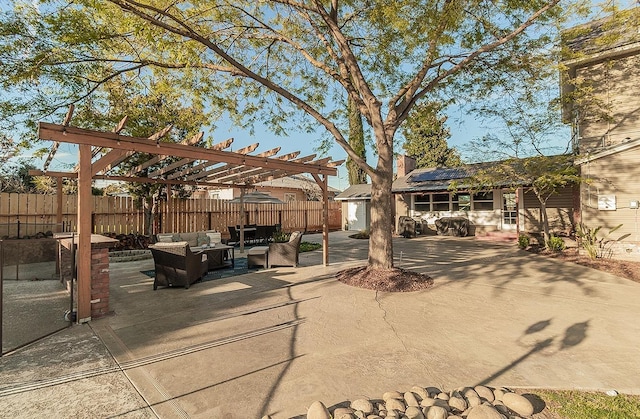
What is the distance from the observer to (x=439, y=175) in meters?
17.8

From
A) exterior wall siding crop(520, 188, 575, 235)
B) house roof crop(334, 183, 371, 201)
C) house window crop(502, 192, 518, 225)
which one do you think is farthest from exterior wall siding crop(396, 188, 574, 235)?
house roof crop(334, 183, 371, 201)

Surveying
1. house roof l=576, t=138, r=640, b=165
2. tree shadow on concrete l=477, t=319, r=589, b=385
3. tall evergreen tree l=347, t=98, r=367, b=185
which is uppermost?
tall evergreen tree l=347, t=98, r=367, b=185

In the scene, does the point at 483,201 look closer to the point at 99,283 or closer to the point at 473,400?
the point at 473,400

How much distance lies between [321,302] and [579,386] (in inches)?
138

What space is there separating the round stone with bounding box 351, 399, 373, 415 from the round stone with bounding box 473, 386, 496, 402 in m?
1.01

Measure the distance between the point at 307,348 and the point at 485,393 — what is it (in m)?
1.85

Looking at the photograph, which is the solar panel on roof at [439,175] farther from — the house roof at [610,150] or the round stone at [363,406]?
the round stone at [363,406]

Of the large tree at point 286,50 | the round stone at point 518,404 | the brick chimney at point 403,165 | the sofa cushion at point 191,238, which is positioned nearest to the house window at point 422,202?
the brick chimney at point 403,165

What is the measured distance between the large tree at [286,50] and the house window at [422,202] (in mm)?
9249

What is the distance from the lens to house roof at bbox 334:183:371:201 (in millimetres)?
20203

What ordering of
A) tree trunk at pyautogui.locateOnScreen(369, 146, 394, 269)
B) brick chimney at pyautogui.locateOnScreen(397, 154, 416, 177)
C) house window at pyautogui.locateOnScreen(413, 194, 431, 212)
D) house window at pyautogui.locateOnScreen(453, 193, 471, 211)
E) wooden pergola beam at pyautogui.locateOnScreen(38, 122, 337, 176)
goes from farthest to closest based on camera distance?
brick chimney at pyautogui.locateOnScreen(397, 154, 416, 177) < house window at pyautogui.locateOnScreen(413, 194, 431, 212) < house window at pyautogui.locateOnScreen(453, 193, 471, 211) < tree trunk at pyautogui.locateOnScreen(369, 146, 394, 269) < wooden pergola beam at pyautogui.locateOnScreen(38, 122, 337, 176)

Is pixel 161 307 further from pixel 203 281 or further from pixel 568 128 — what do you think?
pixel 568 128

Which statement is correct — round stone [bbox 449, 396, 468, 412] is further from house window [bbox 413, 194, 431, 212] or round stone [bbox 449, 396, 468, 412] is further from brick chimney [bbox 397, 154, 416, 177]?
brick chimney [bbox 397, 154, 416, 177]

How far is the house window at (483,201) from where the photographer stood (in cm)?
1555
